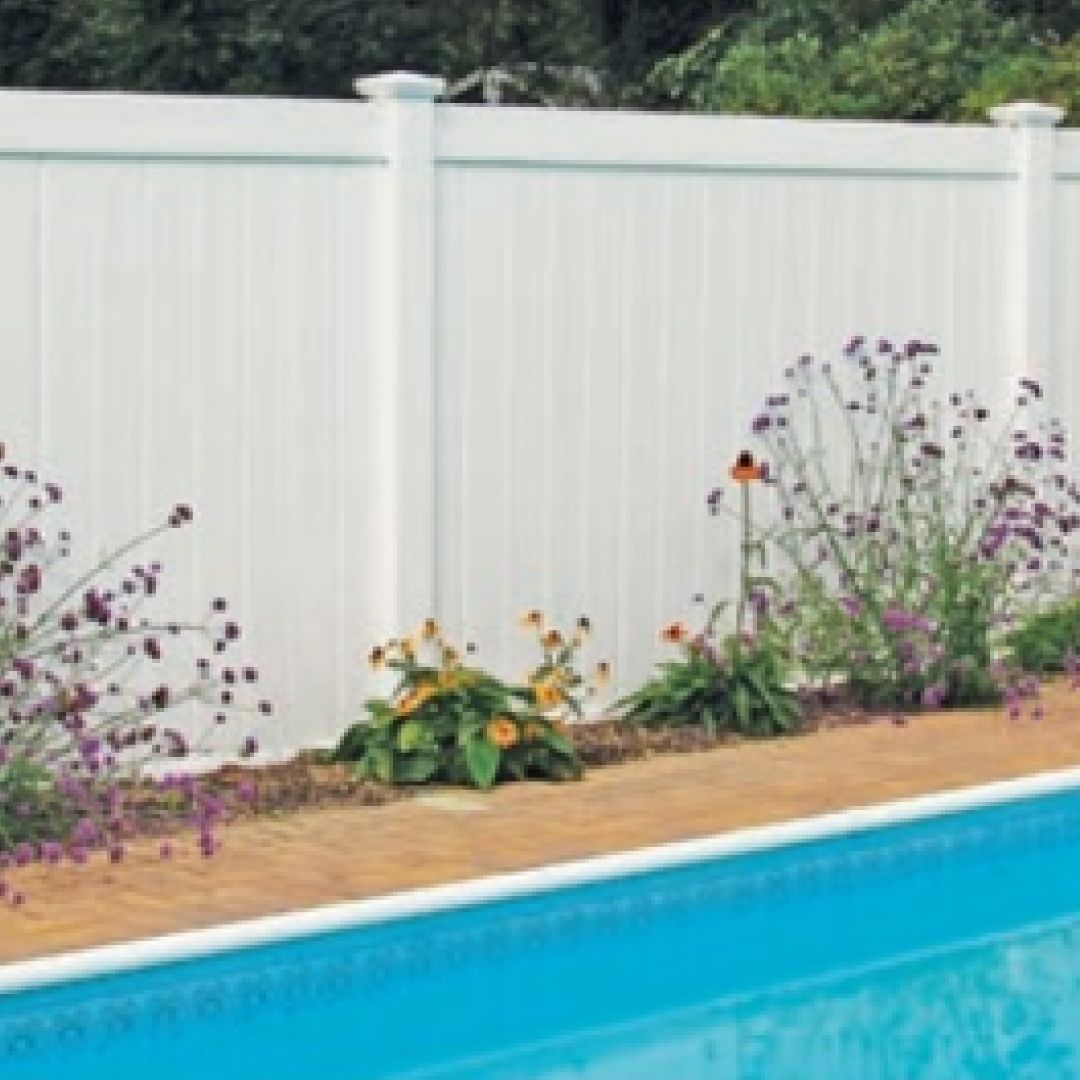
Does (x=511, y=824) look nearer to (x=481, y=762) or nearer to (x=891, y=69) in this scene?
(x=481, y=762)

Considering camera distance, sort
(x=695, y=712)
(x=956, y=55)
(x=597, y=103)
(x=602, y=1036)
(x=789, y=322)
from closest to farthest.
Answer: (x=602, y=1036) → (x=695, y=712) → (x=789, y=322) → (x=956, y=55) → (x=597, y=103)

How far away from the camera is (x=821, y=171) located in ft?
31.8

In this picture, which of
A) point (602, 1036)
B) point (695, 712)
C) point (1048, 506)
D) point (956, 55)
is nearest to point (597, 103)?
point (956, 55)

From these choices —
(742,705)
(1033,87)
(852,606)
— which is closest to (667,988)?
(742,705)

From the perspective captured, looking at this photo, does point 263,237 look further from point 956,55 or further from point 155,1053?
point 956,55

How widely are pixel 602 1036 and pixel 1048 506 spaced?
448 cm

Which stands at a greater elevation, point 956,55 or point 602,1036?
point 956,55

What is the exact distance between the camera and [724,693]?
904 cm

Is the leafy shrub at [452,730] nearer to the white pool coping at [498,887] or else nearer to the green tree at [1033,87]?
the white pool coping at [498,887]

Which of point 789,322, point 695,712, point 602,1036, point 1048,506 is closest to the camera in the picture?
point 602,1036

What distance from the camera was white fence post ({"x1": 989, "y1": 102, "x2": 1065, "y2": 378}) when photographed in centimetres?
1033

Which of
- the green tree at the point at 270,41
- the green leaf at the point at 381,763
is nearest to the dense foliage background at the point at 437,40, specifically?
the green tree at the point at 270,41

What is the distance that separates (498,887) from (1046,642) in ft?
13.2

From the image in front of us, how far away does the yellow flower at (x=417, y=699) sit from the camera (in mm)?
8195
